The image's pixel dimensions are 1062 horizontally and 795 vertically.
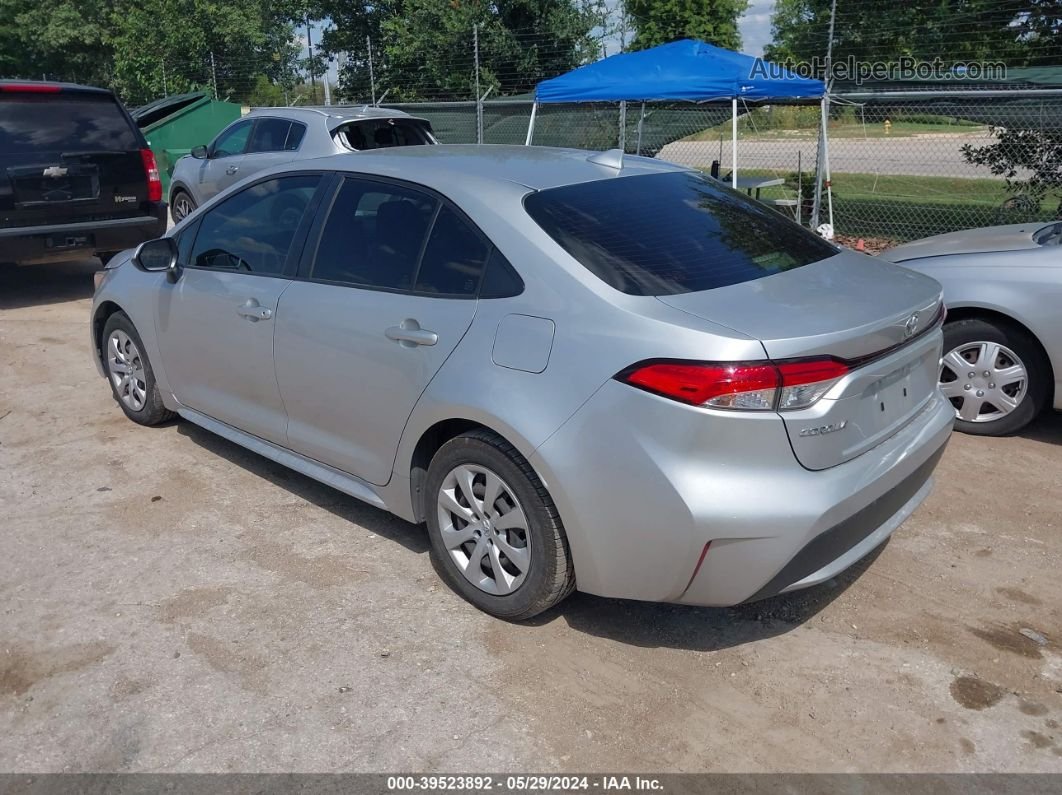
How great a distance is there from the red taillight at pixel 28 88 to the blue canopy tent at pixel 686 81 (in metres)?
6.05

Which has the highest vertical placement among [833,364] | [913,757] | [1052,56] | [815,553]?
[1052,56]

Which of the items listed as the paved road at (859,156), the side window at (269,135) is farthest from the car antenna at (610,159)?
the paved road at (859,156)

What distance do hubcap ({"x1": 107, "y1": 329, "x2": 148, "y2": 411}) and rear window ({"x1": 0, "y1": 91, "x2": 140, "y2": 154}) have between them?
3.50 m

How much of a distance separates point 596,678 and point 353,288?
6.00 feet

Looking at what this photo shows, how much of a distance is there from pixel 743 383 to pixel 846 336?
0.41m

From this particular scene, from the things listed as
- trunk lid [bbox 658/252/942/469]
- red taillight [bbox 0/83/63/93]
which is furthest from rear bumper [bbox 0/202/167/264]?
trunk lid [bbox 658/252/942/469]

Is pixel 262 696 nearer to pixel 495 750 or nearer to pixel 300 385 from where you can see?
pixel 495 750

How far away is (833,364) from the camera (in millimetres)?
3045

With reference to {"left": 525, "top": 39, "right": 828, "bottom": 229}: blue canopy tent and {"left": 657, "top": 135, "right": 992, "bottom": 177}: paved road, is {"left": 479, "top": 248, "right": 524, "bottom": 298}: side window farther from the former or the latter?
{"left": 657, "top": 135, "right": 992, "bottom": 177}: paved road

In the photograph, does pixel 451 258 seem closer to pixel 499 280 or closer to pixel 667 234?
pixel 499 280

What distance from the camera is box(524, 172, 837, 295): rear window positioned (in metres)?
3.39

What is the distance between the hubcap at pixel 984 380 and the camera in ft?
17.4

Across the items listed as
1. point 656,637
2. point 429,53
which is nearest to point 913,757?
point 656,637

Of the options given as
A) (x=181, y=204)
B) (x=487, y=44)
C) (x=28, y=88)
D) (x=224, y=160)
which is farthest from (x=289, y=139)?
(x=487, y=44)
